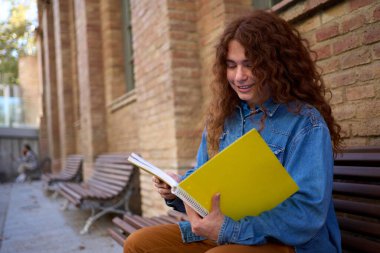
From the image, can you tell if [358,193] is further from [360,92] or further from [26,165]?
[26,165]

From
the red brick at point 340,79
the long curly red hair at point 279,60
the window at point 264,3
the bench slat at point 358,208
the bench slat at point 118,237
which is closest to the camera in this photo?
the long curly red hair at point 279,60

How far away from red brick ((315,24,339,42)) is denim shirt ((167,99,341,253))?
1.15 meters

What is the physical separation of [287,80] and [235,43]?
29cm

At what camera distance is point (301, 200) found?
53.3 inches

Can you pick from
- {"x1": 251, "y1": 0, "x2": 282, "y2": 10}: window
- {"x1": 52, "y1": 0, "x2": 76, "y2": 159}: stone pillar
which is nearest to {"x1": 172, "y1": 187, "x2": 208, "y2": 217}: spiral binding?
{"x1": 251, "y1": 0, "x2": 282, "y2": 10}: window

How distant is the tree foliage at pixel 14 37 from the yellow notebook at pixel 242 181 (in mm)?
27080

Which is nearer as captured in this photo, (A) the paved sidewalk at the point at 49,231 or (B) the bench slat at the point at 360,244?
(B) the bench slat at the point at 360,244

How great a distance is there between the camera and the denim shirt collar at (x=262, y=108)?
1649 millimetres

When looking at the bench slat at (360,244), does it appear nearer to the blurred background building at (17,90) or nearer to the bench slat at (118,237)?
the bench slat at (118,237)

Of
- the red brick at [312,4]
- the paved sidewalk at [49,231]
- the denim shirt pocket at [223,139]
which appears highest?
the red brick at [312,4]

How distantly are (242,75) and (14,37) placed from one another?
2763 centimetres

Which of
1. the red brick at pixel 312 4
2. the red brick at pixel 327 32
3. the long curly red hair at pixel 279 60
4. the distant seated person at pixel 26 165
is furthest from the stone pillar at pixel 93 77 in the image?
the distant seated person at pixel 26 165

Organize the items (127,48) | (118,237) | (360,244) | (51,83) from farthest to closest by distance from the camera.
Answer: (51,83) → (127,48) → (118,237) → (360,244)

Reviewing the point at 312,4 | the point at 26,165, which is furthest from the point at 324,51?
the point at 26,165
